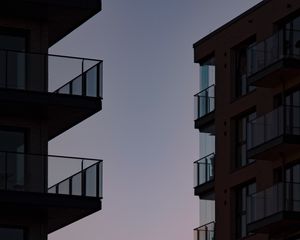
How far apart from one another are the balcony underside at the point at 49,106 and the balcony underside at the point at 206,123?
21.8 metres

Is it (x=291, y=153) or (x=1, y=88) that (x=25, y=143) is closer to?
(x=1, y=88)

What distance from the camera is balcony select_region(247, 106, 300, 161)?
65.8 meters

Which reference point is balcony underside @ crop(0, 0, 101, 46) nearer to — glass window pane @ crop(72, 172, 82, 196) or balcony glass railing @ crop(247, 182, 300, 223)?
glass window pane @ crop(72, 172, 82, 196)

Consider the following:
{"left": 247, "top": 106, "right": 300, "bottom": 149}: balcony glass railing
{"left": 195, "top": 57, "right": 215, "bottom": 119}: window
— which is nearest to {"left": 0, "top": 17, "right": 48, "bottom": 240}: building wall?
{"left": 247, "top": 106, "right": 300, "bottom": 149}: balcony glass railing

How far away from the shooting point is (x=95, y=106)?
2067 inches

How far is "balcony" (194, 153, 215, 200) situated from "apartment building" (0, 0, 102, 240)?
21140 mm

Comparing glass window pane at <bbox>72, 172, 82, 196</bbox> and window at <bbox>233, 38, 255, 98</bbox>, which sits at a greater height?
window at <bbox>233, 38, 255, 98</bbox>

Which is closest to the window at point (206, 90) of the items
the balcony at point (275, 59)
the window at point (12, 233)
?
the balcony at point (275, 59)

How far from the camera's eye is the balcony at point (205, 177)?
244 feet

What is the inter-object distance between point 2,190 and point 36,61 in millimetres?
4165

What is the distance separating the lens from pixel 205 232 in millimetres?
75062

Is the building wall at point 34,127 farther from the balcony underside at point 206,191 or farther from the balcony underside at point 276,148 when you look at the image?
the balcony underside at point 206,191

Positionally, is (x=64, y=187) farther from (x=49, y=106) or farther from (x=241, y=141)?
(x=241, y=141)

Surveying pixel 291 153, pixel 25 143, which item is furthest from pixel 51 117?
pixel 291 153
